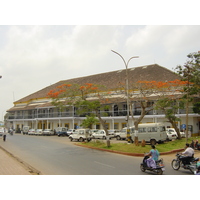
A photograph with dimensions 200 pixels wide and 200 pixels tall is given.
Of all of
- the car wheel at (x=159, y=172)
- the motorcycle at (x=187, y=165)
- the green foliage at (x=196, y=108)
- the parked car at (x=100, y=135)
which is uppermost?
the green foliage at (x=196, y=108)

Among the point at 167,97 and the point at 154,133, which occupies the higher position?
the point at 167,97

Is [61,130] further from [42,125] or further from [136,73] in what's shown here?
[136,73]

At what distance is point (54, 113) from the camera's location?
48.2 metres

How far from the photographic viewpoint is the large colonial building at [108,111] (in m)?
33.9

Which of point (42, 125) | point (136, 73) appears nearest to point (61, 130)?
point (42, 125)

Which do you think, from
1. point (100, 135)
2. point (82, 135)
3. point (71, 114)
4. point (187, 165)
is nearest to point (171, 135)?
point (100, 135)

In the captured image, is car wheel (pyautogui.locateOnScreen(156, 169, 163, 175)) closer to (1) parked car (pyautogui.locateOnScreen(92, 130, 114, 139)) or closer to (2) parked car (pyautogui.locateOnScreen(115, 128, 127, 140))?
(2) parked car (pyautogui.locateOnScreen(115, 128, 127, 140))

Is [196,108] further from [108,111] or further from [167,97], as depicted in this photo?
[108,111]

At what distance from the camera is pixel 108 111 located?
39.3 meters

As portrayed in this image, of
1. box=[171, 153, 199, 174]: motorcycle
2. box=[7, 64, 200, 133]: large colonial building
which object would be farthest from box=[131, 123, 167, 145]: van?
box=[171, 153, 199, 174]: motorcycle

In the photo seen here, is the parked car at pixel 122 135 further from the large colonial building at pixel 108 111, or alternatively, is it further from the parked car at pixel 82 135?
the large colonial building at pixel 108 111

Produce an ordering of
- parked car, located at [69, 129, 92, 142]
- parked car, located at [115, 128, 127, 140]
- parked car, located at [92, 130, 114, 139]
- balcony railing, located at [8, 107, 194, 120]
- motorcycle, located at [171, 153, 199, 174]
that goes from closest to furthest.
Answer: motorcycle, located at [171, 153, 199, 174]
parked car, located at [69, 129, 92, 142]
parked car, located at [115, 128, 127, 140]
parked car, located at [92, 130, 114, 139]
balcony railing, located at [8, 107, 194, 120]

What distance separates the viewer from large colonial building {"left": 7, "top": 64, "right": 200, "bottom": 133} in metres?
33.9

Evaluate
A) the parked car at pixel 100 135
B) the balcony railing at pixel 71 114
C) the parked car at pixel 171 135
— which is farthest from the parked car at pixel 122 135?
the parked car at pixel 171 135
